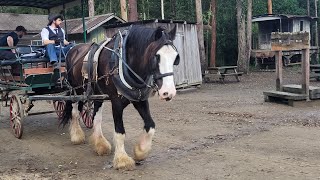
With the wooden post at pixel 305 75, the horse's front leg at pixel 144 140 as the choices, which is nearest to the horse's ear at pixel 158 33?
the horse's front leg at pixel 144 140

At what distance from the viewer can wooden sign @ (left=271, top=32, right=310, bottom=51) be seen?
11234 mm

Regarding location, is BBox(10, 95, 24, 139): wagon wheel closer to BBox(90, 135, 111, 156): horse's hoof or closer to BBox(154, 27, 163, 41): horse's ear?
BBox(90, 135, 111, 156): horse's hoof

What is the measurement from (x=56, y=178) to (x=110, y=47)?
2.17 m

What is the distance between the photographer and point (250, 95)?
48.2 ft

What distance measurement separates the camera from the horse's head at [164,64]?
16.8 feet

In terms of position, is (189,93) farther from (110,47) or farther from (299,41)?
(110,47)

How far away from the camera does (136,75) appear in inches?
223

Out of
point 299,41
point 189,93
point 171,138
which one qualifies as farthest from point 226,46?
point 171,138

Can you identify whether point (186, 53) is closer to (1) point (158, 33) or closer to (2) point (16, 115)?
(2) point (16, 115)

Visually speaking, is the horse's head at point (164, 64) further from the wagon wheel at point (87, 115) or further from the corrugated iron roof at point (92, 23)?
the corrugated iron roof at point (92, 23)

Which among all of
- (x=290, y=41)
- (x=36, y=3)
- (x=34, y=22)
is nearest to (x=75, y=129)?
(x=36, y=3)

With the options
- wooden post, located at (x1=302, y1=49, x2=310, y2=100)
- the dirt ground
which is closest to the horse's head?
the dirt ground

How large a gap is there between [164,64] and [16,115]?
419cm

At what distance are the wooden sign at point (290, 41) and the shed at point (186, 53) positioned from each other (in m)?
5.26
